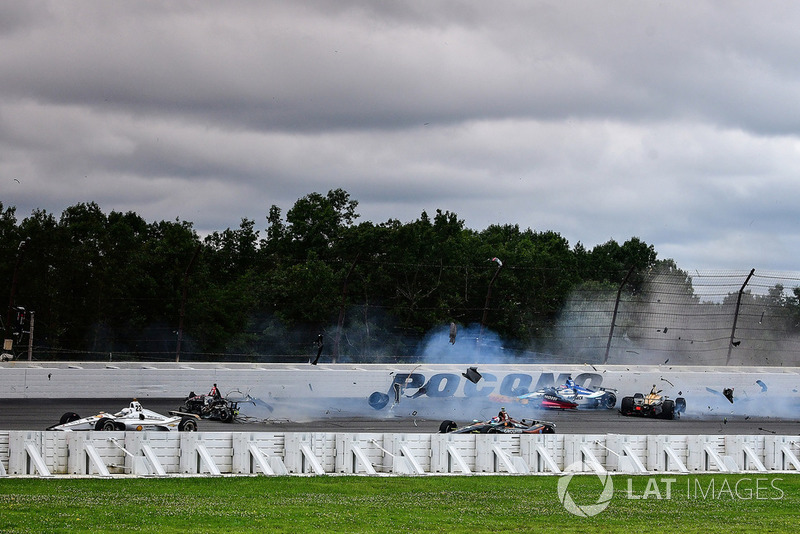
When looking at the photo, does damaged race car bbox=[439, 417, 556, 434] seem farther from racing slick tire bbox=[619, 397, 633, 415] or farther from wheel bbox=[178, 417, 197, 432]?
racing slick tire bbox=[619, 397, 633, 415]

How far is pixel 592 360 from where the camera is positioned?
40.3m

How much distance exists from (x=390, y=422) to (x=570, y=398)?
25.9ft

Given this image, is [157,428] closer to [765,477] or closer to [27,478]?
[27,478]

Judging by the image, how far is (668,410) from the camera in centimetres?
3152

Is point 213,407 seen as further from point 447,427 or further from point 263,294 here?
point 263,294

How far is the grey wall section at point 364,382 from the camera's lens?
3116 centimetres

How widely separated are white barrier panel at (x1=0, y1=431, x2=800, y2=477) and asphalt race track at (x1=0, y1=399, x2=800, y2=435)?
634 cm

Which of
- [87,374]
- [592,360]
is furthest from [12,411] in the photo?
[592,360]

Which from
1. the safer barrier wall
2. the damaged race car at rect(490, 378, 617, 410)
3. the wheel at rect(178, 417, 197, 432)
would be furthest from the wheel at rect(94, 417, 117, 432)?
the damaged race car at rect(490, 378, 617, 410)

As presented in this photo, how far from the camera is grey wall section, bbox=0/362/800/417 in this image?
3116cm

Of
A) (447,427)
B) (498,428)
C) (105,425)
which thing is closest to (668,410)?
(498,428)

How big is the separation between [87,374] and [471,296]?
27406mm

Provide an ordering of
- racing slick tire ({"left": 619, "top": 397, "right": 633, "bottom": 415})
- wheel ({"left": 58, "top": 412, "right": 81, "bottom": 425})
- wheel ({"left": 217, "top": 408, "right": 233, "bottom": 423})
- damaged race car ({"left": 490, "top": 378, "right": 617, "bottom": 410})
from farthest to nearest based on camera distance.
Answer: damaged race car ({"left": 490, "top": 378, "right": 617, "bottom": 410}), racing slick tire ({"left": 619, "top": 397, "right": 633, "bottom": 415}), wheel ({"left": 217, "top": 408, "right": 233, "bottom": 423}), wheel ({"left": 58, "top": 412, "right": 81, "bottom": 425})

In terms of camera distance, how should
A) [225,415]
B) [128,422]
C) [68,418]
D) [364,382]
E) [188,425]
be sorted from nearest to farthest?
[68,418], [128,422], [188,425], [225,415], [364,382]
